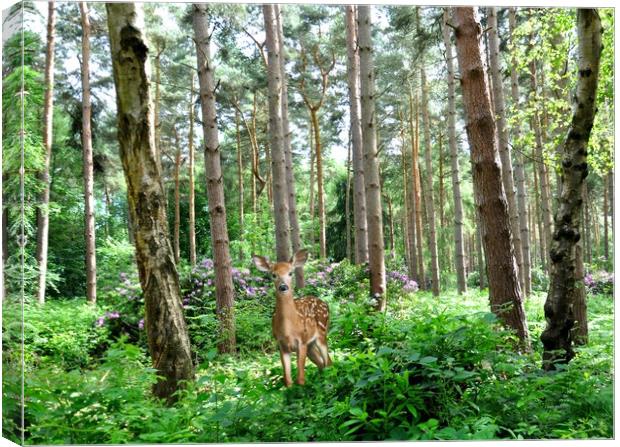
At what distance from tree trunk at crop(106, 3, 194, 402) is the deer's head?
0.62 m

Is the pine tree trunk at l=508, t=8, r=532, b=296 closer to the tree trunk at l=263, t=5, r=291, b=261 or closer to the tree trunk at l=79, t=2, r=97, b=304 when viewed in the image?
the tree trunk at l=263, t=5, r=291, b=261

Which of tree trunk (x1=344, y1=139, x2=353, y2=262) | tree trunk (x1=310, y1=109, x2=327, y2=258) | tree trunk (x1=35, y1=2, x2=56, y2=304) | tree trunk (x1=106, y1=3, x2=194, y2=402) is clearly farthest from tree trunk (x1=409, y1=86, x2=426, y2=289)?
tree trunk (x1=35, y1=2, x2=56, y2=304)

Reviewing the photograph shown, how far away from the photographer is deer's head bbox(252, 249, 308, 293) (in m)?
3.92

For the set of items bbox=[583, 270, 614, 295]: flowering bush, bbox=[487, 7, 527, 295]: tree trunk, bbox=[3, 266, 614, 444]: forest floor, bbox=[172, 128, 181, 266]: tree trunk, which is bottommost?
bbox=[3, 266, 614, 444]: forest floor

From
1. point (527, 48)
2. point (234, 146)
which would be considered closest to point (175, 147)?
point (234, 146)

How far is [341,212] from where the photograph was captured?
197 inches

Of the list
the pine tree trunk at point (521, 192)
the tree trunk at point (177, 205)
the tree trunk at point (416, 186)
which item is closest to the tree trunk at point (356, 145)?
the tree trunk at point (416, 186)

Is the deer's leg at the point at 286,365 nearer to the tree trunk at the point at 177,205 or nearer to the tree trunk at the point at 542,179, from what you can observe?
the tree trunk at the point at 177,205

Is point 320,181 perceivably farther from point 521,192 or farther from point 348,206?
point 521,192

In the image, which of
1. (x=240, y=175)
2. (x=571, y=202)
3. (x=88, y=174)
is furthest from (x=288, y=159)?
(x=571, y=202)

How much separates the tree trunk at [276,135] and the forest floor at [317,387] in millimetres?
543

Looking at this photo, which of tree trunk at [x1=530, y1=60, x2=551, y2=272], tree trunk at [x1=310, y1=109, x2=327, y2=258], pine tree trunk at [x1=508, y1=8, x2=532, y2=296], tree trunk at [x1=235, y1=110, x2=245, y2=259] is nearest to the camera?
tree trunk at [x1=310, y1=109, x2=327, y2=258]

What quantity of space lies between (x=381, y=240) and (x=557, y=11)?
2.48 metres

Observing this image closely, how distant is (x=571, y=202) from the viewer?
13.9 feet
